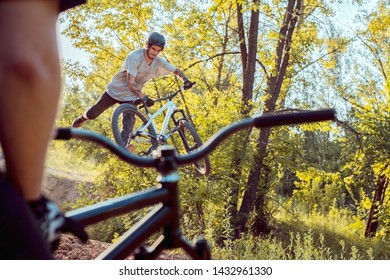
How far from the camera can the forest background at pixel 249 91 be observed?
9.82 m

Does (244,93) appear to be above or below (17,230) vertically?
above

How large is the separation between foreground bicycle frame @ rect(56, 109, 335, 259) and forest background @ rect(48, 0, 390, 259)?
754 centimetres

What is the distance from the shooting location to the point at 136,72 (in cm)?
515

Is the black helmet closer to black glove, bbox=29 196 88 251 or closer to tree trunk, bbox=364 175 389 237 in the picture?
black glove, bbox=29 196 88 251

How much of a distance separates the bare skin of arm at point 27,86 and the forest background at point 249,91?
320 inches

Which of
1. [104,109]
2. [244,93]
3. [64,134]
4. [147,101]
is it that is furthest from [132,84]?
[244,93]

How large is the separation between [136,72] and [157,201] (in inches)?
163

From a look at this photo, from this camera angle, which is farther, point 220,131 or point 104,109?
point 104,109

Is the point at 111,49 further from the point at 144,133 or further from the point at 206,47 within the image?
the point at 144,133

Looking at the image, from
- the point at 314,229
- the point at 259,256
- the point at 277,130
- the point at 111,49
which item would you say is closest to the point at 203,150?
the point at 259,256

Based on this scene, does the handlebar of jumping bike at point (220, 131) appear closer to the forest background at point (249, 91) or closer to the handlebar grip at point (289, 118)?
the handlebar grip at point (289, 118)

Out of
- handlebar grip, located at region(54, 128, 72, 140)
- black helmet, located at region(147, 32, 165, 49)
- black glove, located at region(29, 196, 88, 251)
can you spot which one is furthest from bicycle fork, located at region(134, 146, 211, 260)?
black helmet, located at region(147, 32, 165, 49)

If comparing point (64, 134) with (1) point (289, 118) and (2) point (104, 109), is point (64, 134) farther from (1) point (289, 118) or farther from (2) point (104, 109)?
(2) point (104, 109)

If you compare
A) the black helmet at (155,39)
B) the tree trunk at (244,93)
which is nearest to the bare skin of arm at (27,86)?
the black helmet at (155,39)
